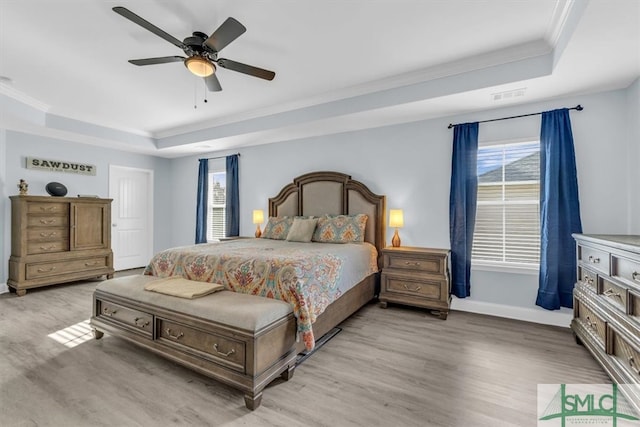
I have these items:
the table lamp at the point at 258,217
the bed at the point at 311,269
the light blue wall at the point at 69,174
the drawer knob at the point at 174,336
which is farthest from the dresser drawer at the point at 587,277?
the light blue wall at the point at 69,174

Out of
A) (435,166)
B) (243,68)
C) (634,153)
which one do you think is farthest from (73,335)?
(634,153)

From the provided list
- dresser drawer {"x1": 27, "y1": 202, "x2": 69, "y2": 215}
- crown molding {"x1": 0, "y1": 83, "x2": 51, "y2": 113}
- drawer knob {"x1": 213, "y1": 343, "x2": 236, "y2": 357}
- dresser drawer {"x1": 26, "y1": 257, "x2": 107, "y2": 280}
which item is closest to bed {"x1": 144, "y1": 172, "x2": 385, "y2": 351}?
drawer knob {"x1": 213, "y1": 343, "x2": 236, "y2": 357}

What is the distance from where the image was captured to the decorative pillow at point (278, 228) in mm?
4527

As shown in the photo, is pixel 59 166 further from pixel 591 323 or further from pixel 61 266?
pixel 591 323

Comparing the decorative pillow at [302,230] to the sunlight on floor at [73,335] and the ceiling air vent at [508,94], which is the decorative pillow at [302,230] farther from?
the ceiling air vent at [508,94]

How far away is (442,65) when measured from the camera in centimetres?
315

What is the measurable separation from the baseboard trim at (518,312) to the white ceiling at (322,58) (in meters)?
2.39

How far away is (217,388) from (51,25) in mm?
3281

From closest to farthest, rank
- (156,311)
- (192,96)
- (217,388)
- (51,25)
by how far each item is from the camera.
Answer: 1. (217,388)
2. (156,311)
3. (51,25)
4. (192,96)

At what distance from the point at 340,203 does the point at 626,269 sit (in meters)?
3.17

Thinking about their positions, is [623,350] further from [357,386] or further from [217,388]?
[217,388]

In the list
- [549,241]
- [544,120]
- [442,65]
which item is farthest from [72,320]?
[544,120]

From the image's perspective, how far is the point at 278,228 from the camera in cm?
460

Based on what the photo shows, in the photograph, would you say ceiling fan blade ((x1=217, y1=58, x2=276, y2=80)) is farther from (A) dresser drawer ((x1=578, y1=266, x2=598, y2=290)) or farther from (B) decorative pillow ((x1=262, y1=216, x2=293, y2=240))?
(A) dresser drawer ((x1=578, y1=266, x2=598, y2=290))
